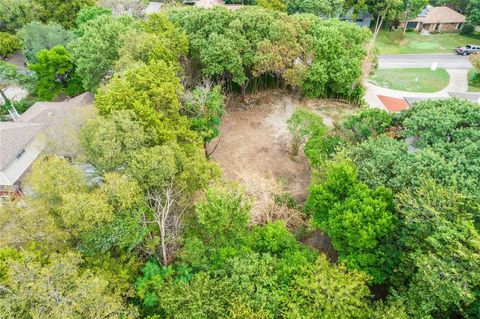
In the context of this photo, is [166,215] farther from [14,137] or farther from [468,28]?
[468,28]

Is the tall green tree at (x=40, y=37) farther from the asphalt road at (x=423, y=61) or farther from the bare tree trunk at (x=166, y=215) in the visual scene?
the asphalt road at (x=423, y=61)

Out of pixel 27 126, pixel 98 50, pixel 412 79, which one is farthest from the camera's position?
pixel 412 79

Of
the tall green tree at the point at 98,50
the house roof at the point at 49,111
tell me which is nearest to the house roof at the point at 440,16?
the tall green tree at the point at 98,50

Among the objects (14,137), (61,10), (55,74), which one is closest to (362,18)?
(61,10)

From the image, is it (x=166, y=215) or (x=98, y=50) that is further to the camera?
(x=98, y=50)

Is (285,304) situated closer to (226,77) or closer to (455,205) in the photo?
(455,205)

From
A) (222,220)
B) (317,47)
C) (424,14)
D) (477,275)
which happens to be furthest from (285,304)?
(424,14)
